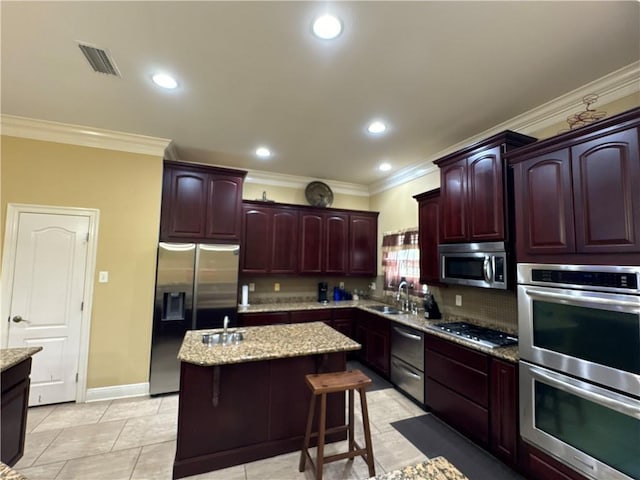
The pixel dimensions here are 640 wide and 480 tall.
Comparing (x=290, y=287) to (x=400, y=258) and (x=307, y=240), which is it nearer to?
(x=307, y=240)

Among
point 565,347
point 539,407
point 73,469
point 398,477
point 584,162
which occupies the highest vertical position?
point 584,162

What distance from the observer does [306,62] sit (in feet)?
6.76

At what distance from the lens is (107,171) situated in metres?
3.34

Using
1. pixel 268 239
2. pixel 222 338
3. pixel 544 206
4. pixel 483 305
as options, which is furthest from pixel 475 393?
pixel 268 239

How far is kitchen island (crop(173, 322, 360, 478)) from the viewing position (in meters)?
2.09

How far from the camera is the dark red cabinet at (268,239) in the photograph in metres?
4.31

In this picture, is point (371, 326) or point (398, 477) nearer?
point (398, 477)

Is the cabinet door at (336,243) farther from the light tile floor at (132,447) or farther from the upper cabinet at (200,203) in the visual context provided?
the light tile floor at (132,447)

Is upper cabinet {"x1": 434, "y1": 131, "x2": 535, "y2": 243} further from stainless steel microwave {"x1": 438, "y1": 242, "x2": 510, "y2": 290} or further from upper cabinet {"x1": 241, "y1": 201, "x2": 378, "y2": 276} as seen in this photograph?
upper cabinet {"x1": 241, "y1": 201, "x2": 378, "y2": 276}

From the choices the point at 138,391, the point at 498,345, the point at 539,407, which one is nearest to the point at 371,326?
the point at 498,345

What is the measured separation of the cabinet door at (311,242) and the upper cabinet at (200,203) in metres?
1.17

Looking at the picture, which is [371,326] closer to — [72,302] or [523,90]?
[523,90]

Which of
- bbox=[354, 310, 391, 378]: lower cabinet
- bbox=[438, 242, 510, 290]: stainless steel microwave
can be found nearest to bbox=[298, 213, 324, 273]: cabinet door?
bbox=[354, 310, 391, 378]: lower cabinet

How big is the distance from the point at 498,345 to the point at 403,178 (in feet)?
9.30
